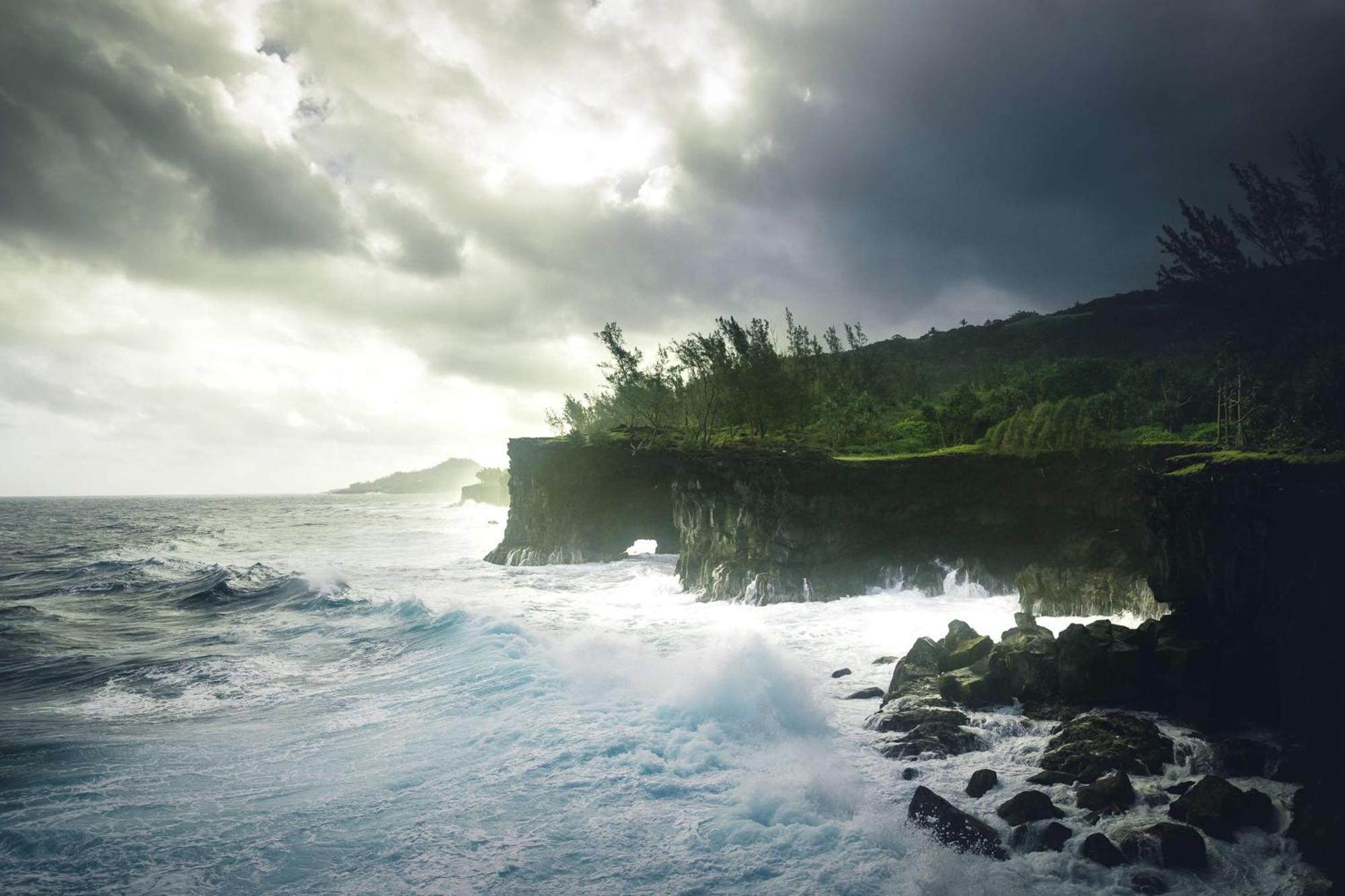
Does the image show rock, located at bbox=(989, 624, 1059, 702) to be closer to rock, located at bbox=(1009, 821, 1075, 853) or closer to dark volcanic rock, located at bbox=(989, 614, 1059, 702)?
dark volcanic rock, located at bbox=(989, 614, 1059, 702)

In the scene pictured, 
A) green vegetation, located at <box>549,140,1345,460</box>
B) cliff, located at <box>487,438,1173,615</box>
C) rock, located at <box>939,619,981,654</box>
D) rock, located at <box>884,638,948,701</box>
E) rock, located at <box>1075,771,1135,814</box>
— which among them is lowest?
rock, located at <box>1075,771,1135,814</box>

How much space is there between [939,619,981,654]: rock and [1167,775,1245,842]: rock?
8374 millimetres

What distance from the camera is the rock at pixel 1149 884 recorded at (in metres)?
10.2

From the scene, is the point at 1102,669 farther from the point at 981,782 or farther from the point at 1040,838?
the point at 1040,838

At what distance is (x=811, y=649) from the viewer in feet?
82.0

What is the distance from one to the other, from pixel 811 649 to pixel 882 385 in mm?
66197

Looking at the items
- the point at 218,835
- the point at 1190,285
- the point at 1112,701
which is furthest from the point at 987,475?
the point at 218,835

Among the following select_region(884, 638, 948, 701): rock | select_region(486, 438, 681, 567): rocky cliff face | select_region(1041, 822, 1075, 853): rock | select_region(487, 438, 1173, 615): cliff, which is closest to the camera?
select_region(1041, 822, 1075, 853): rock

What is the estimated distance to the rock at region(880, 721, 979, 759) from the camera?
1528 centimetres

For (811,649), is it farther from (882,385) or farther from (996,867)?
(882,385)

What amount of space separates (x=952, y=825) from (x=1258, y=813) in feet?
18.8

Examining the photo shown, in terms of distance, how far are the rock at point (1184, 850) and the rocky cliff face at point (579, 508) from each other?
141 ft

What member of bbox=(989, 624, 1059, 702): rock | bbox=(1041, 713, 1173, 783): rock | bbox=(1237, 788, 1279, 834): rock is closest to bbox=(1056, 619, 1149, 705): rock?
bbox=(989, 624, 1059, 702): rock

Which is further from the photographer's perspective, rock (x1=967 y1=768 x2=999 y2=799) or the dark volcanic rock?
the dark volcanic rock
